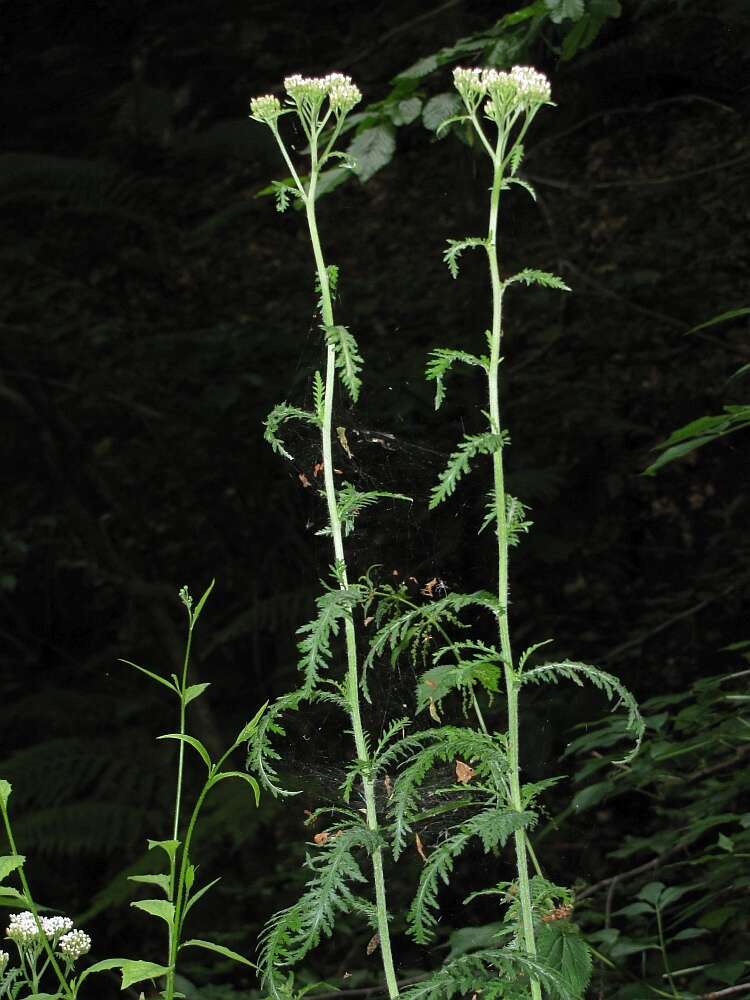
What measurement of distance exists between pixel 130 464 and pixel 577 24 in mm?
3200

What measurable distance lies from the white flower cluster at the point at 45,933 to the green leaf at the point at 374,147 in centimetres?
142

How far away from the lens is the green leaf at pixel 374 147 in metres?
2.01

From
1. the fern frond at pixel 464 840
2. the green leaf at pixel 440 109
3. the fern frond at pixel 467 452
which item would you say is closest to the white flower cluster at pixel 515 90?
the fern frond at pixel 467 452

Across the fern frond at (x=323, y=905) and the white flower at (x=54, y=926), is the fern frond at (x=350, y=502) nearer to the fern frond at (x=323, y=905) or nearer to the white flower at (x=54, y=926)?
the fern frond at (x=323, y=905)

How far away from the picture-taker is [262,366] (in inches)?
160

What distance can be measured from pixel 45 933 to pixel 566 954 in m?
0.46

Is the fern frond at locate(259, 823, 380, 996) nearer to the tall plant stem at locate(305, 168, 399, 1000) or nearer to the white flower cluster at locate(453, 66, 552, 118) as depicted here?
the tall plant stem at locate(305, 168, 399, 1000)

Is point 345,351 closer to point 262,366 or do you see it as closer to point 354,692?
point 354,692

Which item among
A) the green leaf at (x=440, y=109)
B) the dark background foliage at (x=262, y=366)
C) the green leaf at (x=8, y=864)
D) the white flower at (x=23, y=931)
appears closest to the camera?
the green leaf at (x=8, y=864)

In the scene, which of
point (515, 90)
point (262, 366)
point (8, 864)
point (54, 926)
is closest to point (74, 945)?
point (54, 926)

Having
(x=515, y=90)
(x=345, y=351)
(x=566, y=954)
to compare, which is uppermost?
(x=515, y=90)

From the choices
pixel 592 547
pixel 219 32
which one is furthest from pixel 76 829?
pixel 219 32

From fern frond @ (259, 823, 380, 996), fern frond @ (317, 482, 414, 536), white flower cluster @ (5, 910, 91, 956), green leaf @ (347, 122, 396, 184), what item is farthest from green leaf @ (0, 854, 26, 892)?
green leaf @ (347, 122, 396, 184)

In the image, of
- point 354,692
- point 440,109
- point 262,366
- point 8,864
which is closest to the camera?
point 8,864
